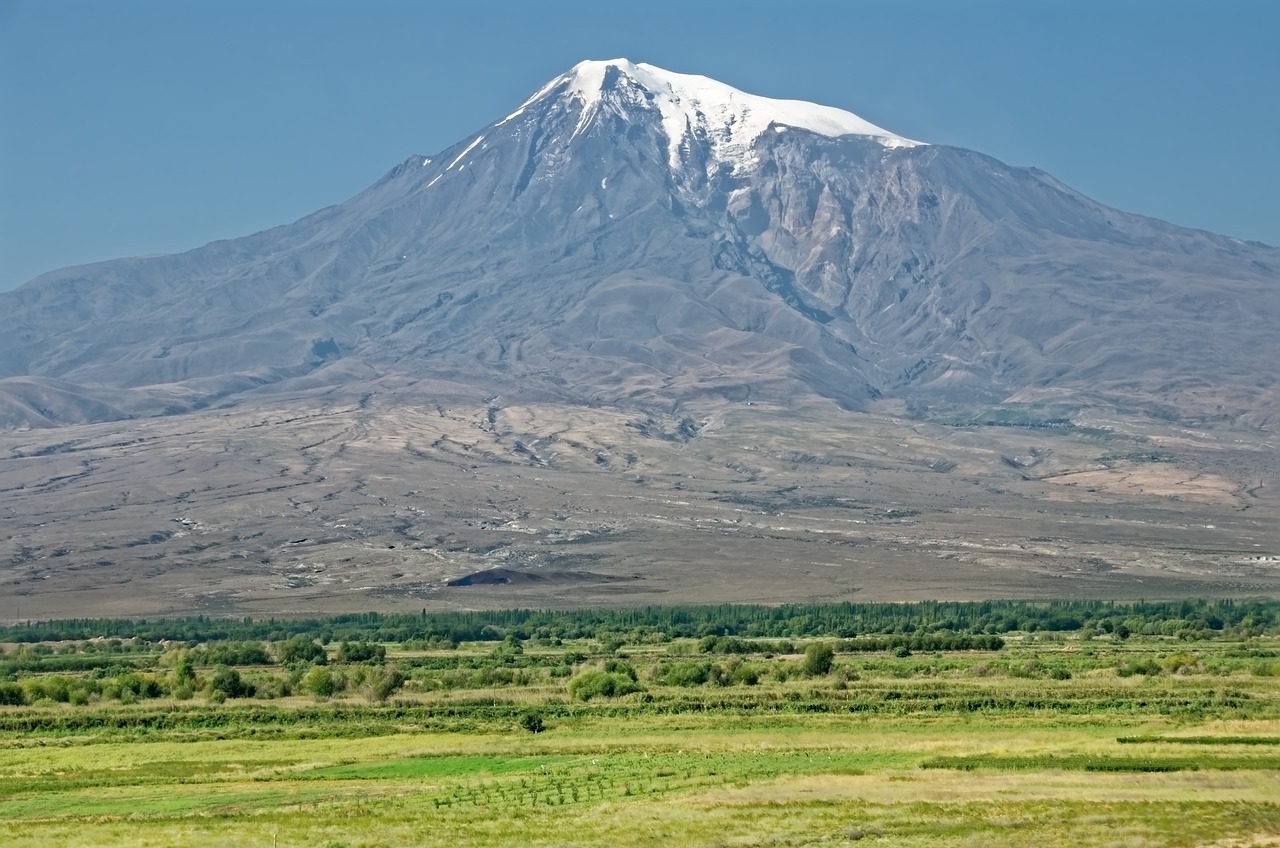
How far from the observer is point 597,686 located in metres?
59.9

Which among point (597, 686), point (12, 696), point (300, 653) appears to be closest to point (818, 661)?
point (597, 686)

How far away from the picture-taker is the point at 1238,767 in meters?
38.6

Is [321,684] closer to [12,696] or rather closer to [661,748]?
[12,696]

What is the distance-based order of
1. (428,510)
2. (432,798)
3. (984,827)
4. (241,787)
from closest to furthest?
(984,827) < (432,798) < (241,787) < (428,510)

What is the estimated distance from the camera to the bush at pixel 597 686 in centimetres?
5975

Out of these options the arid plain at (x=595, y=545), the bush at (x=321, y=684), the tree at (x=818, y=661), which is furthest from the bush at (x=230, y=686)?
the arid plain at (x=595, y=545)

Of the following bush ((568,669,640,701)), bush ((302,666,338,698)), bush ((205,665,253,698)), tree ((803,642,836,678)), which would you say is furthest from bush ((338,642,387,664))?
tree ((803,642,836,678))

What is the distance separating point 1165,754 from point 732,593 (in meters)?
95.8

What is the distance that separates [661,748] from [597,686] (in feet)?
49.1

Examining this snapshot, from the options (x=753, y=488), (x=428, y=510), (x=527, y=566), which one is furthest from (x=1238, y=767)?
(x=753, y=488)

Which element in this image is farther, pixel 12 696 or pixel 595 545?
pixel 595 545

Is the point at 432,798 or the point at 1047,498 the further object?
the point at 1047,498

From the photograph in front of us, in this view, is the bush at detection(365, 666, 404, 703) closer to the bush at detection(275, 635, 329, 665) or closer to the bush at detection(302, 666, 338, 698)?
the bush at detection(302, 666, 338, 698)

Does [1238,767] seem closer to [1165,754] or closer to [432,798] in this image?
[1165,754]
